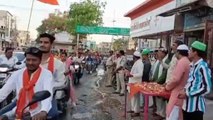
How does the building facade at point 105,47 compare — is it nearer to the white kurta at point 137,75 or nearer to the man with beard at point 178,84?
the white kurta at point 137,75

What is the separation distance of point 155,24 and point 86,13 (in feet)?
104

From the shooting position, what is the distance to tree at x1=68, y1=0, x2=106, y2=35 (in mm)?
53906

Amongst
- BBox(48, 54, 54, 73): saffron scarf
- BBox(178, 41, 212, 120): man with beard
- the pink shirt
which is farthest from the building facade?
BBox(178, 41, 212, 120): man with beard

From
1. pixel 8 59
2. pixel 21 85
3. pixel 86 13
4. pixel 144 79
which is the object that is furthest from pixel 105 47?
pixel 21 85

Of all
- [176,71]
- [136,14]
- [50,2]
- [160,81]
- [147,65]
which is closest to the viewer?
[176,71]

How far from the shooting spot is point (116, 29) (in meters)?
49.1

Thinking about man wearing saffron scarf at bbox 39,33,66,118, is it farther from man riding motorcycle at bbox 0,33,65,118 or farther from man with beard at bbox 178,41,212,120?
man with beard at bbox 178,41,212,120

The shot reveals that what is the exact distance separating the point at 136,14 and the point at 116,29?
18.4 m

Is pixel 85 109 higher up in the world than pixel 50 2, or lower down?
lower down

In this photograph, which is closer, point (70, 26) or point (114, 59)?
point (114, 59)

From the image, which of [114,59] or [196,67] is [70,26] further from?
[196,67]

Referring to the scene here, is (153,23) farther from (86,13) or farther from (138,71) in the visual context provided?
(86,13)

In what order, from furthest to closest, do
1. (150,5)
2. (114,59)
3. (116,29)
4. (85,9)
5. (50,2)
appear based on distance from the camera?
1. (85,9)
2. (116,29)
3. (150,5)
4. (114,59)
5. (50,2)

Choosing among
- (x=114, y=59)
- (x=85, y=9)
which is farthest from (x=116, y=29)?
(x=114, y=59)
